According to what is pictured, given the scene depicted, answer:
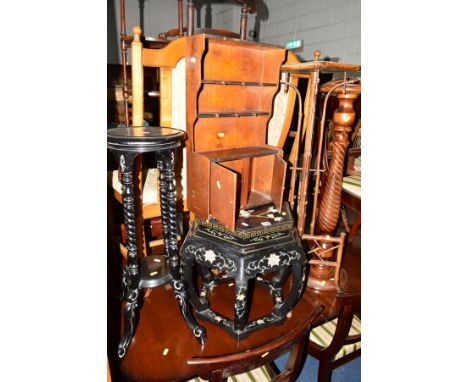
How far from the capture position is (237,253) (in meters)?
1.17

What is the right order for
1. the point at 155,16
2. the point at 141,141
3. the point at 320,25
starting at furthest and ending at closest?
the point at 155,16 → the point at 320,25 → the point at 141,141

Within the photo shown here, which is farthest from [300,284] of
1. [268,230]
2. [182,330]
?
[182,330]

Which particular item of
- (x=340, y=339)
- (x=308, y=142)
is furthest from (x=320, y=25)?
(x=340, y=339)

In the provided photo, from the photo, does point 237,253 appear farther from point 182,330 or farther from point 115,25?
point 115,25

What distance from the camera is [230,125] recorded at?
1.57 m

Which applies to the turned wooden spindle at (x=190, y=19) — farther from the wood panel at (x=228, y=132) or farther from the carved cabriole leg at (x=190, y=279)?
the carved cabriole leg at (x=190, y=279)

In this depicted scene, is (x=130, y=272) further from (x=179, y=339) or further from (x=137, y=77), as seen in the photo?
(x=137, y=77)

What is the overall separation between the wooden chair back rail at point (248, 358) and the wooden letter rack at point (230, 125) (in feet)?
1.50

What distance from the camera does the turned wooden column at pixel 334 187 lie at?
141cm

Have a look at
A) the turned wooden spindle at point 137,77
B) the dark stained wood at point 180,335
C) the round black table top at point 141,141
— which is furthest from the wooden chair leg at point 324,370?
the turned wooden spindle at point 137,77

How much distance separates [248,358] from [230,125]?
1.06 meters

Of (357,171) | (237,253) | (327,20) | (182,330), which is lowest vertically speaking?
(182,330)

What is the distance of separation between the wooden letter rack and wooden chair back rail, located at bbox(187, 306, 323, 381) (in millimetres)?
456
